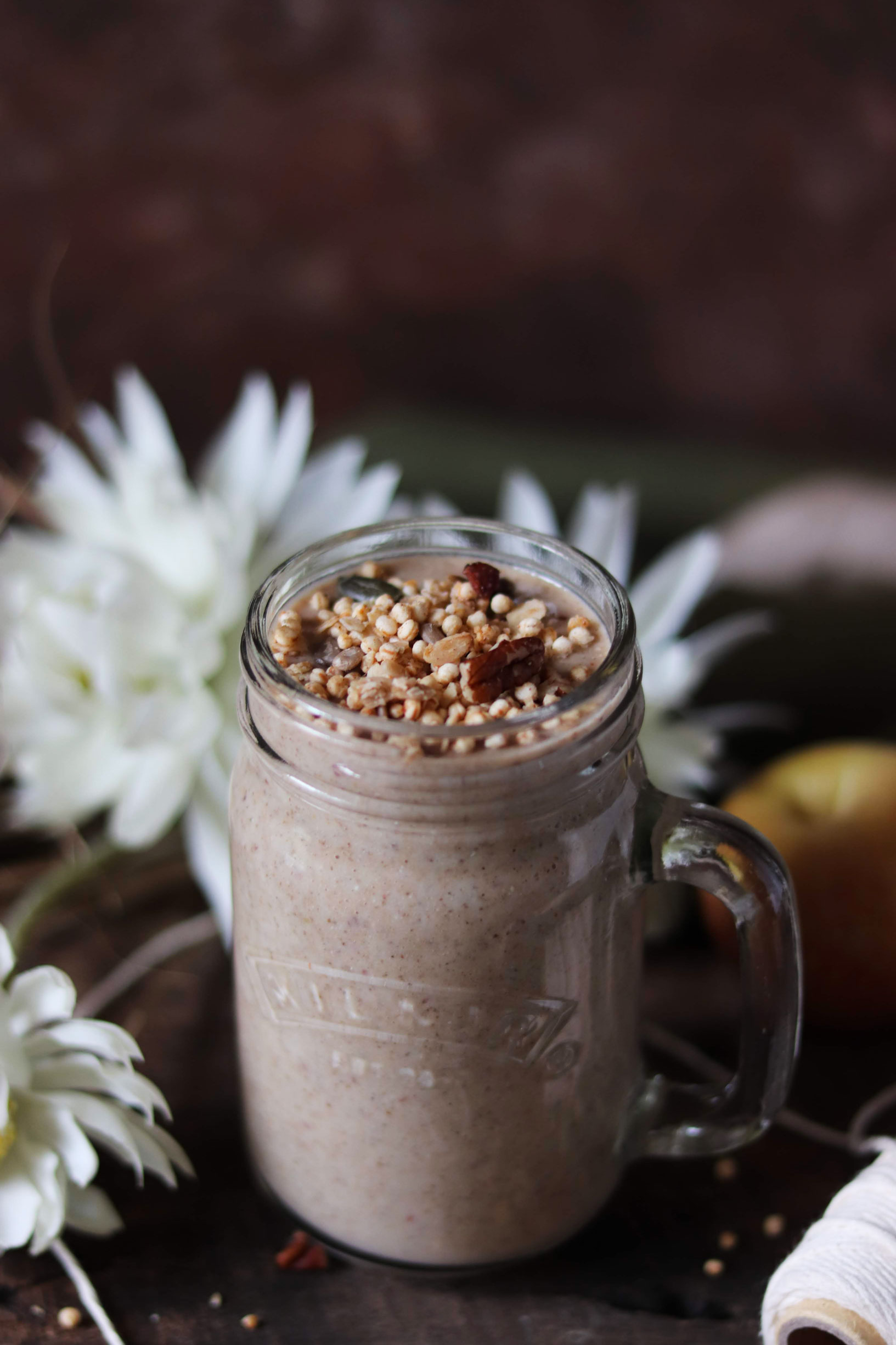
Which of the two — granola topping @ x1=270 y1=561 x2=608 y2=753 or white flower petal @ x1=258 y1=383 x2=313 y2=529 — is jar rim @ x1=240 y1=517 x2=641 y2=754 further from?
white flower petal @ x1=258 y1=383 x2=313 y2=529

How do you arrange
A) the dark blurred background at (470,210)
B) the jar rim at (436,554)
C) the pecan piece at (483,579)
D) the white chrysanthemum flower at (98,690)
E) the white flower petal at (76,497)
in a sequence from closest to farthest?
the jar rim at (436,554), the pecan piece at (483,579), the white chrysanthemum flower at (98,690), the white flower petal at (76,497), the dark blurred background at (470,210)

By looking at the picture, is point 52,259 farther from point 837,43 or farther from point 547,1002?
point 547,1002

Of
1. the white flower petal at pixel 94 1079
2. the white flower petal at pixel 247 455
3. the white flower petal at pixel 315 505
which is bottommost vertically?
the white flower petal at pixel 94 1079

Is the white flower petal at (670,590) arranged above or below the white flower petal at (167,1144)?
above

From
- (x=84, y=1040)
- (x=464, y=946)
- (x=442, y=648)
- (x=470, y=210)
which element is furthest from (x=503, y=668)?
(x=470, y=210)

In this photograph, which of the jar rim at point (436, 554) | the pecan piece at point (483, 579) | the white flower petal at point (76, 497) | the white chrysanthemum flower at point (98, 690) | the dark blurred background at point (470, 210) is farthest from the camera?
the dark blurred background at point (470, 210)

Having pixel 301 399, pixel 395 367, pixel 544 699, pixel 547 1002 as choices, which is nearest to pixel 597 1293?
pixel 547 1002

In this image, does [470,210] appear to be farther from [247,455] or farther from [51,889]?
[51,889]

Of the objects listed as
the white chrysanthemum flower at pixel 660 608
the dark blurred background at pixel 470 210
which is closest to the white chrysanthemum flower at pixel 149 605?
the white chrysanthemum flower at pixel 660 608

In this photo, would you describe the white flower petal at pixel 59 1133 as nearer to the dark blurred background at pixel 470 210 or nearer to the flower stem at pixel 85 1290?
the flower stem at pixel 85 1290
